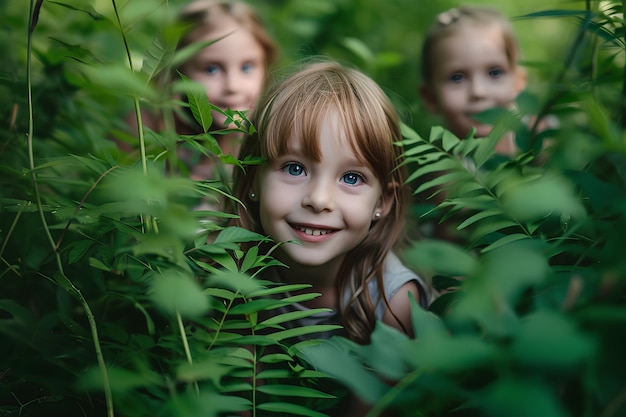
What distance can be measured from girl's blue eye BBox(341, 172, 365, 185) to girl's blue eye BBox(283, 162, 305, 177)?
10cm

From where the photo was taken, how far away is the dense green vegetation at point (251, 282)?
2.10ft

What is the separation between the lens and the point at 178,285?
69cm

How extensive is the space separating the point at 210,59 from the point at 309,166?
120 cm

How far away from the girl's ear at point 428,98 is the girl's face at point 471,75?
0.28 ft

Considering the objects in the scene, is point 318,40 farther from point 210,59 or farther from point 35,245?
point 35,245

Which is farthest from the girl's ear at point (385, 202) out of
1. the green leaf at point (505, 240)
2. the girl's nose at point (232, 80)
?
the girl's nose at point (232, 80)

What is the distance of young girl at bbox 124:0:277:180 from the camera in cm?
241

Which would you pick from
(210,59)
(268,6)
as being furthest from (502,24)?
(268,6)

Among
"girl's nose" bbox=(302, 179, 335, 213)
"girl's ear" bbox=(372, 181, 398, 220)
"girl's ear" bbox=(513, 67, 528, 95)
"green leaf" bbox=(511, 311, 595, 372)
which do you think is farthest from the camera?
"girl's ear" bbox=(513, 67, 528, 95)

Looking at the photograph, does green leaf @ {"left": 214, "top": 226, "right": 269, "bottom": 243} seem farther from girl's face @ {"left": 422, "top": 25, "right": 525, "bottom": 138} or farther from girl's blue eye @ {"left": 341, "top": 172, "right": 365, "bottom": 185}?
girl's face @ {"left": 422, "top": 25, "right": 525, "bottom": 138}

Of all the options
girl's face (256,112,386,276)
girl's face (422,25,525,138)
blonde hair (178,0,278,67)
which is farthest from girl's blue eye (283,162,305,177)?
blonde hair (178,0,278,67)

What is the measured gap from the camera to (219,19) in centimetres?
261

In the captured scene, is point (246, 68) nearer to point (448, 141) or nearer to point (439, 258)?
point (448, 141)

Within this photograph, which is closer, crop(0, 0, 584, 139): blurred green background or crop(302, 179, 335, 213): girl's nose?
crop(302, 179, 335, 213): girl's nose
